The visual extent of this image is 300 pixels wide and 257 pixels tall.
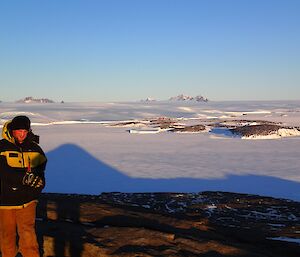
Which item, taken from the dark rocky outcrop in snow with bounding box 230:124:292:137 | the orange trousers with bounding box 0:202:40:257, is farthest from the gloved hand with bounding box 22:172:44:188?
the dark rocky outcrop in snow with bounding box 230:124:292:137

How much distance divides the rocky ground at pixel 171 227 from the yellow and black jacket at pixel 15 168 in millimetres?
1297

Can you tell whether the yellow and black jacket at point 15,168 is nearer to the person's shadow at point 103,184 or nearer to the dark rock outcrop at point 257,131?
the person's shadow at point 103,184

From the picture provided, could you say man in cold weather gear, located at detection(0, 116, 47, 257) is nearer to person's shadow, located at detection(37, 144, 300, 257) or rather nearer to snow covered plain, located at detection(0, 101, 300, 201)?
person's shadow, located at detection(37, 144, 300, 257)

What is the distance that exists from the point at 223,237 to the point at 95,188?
229 inches

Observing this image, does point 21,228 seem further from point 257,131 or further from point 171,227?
point 257,131

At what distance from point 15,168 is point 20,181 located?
132 millimetres

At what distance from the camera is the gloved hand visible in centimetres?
405

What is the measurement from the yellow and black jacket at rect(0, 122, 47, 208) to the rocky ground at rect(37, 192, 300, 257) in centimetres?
130

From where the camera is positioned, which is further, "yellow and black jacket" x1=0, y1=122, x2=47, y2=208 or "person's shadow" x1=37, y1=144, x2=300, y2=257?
"person's shadow" x1=37, y1=144, x2=300, y2=257

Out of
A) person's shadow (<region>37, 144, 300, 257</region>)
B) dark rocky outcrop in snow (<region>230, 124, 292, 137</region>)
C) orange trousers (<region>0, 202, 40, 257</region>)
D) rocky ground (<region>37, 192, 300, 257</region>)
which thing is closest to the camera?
orange trousers (<region>0, 202, 40, 257</region>)

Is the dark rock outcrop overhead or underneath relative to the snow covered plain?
overhead

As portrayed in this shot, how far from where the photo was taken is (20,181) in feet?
13.3

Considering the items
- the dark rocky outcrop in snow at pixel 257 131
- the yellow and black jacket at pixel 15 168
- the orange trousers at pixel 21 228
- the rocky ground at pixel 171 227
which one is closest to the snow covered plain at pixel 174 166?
the dark rocky outcrop in snow at pixel 257 131

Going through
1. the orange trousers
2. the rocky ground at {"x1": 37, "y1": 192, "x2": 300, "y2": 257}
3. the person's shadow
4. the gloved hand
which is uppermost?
the gloved hand
